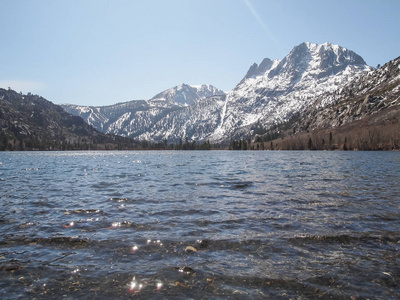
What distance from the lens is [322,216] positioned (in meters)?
17.5

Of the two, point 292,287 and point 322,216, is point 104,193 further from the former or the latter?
point 292,287

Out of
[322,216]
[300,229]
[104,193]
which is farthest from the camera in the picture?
[104,193]

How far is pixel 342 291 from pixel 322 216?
9.91 meters

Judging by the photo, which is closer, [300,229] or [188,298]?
[188,298]

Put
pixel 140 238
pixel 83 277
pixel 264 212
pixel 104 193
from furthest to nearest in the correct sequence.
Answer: pixel 104 193 < pixel 264 212 < pixel 140 238 < pixel 83 277

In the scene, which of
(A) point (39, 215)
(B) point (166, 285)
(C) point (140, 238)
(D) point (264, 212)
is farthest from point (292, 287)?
(A) point (39, 215)

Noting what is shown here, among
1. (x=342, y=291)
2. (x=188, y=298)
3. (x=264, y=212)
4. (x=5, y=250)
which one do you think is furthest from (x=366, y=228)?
(x=5, y=250)

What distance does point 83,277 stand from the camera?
369 inches

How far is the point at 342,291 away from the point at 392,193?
23.1 metres

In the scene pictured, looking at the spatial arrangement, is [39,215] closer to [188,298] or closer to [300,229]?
[188,298]

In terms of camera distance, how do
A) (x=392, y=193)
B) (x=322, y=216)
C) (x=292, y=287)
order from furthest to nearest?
1. (x=392, y=193)
2. (x=322, y=216)
3. (x=292, y=287)

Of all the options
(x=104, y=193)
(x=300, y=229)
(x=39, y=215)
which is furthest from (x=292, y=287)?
(x=104, y=193)

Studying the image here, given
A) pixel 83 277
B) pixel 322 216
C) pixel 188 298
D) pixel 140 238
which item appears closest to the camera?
pixel 188 298

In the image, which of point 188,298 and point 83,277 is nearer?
point 188,298
